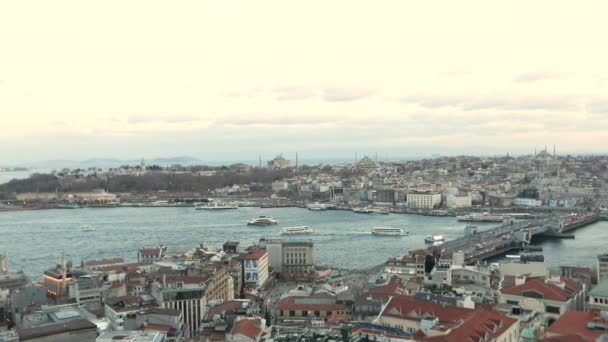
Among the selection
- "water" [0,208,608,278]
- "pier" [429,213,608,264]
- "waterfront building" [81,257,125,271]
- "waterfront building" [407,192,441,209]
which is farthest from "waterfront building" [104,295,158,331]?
"waterfront building" [407,192,441,209]

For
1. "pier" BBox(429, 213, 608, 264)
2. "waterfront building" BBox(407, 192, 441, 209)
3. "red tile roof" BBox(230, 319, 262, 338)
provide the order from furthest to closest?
1. "waterfront building" BBox(407, 192, 441, 209)
2. "pier" BBox(429, 213, 608, 264)
3. "red tile roof" BBox(230, 319, 262, 338)

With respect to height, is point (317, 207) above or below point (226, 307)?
below

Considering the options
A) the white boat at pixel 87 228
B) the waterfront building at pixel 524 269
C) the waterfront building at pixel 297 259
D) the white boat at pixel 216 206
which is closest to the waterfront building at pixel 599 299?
the waterfront building at pixel 524 269

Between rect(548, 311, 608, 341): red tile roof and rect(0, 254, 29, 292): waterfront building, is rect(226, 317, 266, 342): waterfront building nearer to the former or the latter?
rect(548, 311, 608, 341): red tile roof

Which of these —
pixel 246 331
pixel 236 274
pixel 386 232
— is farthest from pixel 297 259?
pixel 386 232

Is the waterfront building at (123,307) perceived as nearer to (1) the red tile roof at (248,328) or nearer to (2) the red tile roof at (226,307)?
(2) the red tile roof at (226,307)

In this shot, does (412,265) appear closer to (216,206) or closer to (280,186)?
(216,206)
